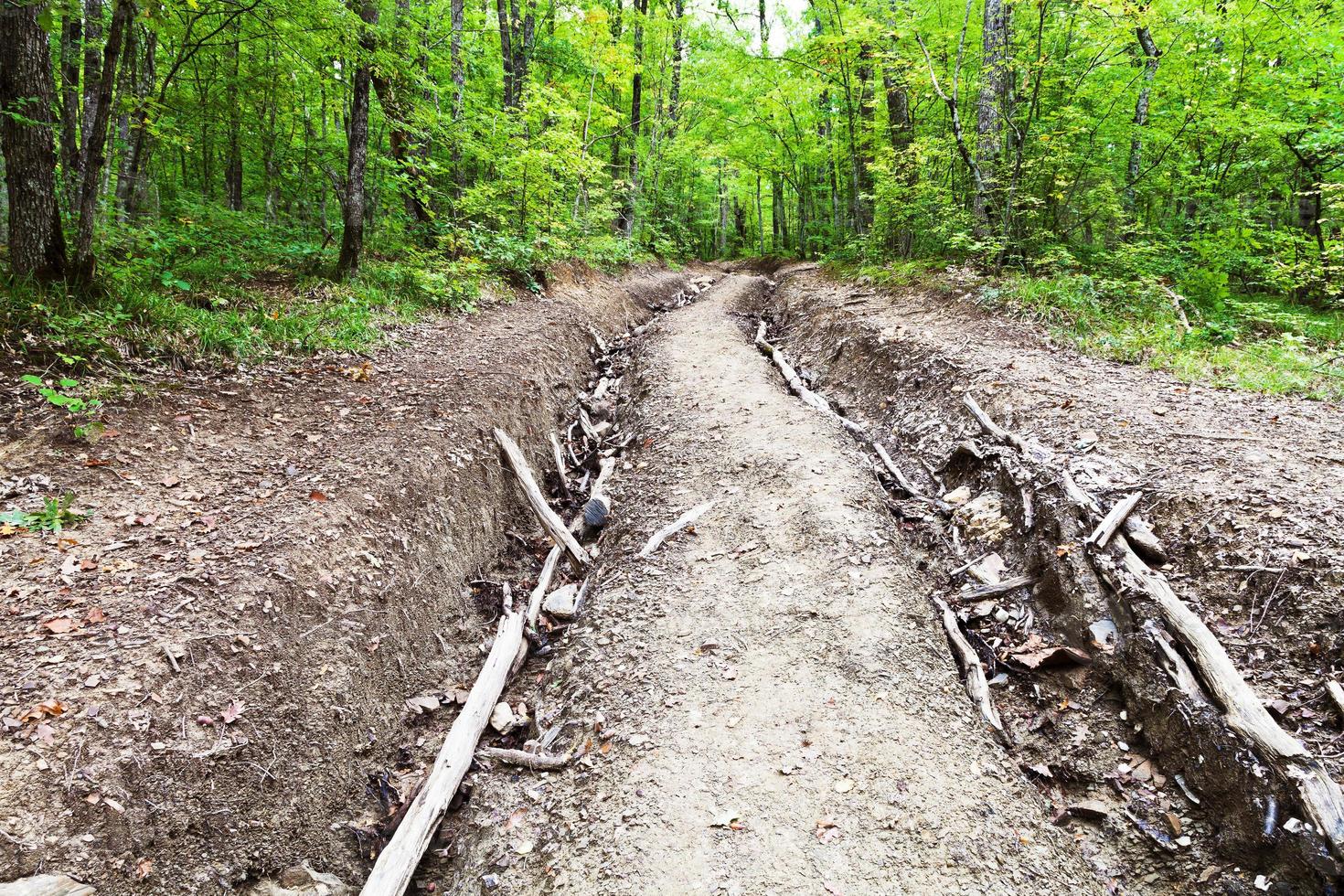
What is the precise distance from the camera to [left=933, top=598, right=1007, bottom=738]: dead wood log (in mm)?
3855

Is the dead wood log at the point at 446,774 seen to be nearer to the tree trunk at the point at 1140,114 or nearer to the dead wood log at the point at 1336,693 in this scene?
the dead wood log at the point at 1336,693

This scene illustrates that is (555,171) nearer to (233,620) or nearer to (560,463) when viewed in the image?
(560,463)

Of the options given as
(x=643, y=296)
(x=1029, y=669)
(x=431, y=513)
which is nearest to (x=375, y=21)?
(x=431, y=513)

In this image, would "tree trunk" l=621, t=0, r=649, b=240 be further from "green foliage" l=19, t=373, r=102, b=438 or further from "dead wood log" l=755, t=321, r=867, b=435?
"green foliage" l=19, t=373, r=102, b=438

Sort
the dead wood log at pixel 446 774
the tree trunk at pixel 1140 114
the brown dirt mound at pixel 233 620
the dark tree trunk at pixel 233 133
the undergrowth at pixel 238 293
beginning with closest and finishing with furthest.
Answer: the brown dirt mound at pixel 233 620
the dead wood log at pixel 446 774
the undergrowth at pixel 238 293
the dark tree trunk at pixel 233 133
the tree trunk at pixel 1140 114

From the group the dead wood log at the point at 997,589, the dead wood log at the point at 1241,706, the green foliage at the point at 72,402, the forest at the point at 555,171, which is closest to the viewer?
the dead wood log at the point at 1241,706

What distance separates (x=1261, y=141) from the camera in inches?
404

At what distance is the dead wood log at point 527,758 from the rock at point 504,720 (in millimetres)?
197

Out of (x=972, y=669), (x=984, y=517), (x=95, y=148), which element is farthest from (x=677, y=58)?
(x=972, y=669)

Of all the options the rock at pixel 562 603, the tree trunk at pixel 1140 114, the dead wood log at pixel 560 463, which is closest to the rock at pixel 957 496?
the rock at pixel 562 603

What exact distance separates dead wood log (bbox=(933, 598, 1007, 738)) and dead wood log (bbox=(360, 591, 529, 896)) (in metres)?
3.35

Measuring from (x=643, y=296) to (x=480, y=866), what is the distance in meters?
15.9

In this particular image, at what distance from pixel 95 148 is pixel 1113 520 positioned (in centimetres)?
947

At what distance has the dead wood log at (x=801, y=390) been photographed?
8.00 meters
